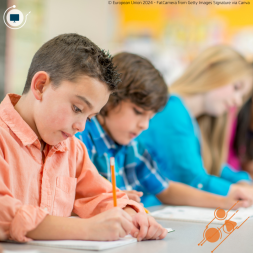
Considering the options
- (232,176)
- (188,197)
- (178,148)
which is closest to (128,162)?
(188,197)

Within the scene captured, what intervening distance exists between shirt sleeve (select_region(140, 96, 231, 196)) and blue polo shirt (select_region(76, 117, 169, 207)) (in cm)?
20

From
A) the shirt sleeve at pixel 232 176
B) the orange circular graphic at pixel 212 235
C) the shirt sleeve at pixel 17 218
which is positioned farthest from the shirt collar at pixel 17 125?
the shirt sleeve at pixel 232 176

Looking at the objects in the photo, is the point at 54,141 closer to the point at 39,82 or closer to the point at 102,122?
the point at 39,82

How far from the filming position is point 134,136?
1.10 metres

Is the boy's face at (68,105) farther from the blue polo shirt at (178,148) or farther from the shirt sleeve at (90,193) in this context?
the blue polo shirt at (178,148)

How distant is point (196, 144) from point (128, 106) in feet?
1.80

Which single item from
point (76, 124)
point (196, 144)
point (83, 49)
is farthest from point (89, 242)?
point (196, 144)

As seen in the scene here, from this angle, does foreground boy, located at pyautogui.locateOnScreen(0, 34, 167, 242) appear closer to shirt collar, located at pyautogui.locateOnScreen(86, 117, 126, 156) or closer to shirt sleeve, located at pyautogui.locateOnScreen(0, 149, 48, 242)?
shirt sleeve, located at pyautogui.locateOnScreen(0, 149, 48, 242)

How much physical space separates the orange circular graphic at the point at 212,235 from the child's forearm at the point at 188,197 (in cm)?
38

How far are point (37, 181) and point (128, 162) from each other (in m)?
0.52

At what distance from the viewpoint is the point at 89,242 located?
576mm

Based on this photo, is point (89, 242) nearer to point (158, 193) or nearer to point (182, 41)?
point (158, 193)

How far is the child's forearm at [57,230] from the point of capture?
579 mm

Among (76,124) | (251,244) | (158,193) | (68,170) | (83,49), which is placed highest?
(83,49)
